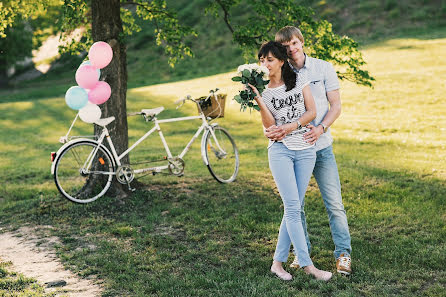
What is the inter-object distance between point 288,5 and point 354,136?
18.8ft

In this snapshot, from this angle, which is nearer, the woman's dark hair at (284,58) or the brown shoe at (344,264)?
the woman's dark hair at (284,58)

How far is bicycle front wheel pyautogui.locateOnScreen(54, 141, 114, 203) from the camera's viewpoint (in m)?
6.69

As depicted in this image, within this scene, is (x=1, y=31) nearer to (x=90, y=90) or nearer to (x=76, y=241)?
(x=90, y=90)

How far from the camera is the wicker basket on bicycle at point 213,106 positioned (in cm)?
798

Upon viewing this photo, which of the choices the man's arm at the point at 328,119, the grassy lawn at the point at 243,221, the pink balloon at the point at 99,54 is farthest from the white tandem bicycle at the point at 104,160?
the man's arm at the point at 328,119

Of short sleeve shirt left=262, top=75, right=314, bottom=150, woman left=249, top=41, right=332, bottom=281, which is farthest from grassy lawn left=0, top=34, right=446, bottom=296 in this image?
short sleeve shirt left=262, top=75, right=314, bottom=150

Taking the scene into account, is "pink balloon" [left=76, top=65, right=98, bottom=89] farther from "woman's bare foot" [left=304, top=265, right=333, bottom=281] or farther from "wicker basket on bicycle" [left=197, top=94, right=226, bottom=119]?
"woman's bare foot" [left=304, top=265, right=333, bottom=281]

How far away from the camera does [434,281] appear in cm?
444

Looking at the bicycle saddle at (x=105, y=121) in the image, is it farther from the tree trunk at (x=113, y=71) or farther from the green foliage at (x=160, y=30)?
the green foliage at (x=160, y=30)

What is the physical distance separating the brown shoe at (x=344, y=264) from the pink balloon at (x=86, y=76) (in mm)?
3683

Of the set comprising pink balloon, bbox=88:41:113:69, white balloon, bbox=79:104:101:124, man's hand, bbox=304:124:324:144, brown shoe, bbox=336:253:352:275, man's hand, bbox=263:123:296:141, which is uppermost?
pink balloon, bbox=88:41:113:69

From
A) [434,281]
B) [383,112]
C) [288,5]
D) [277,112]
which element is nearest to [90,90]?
[277,112]

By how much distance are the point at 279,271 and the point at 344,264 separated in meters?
0.60

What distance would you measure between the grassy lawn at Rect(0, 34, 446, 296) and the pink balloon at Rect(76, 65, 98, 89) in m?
1.77
